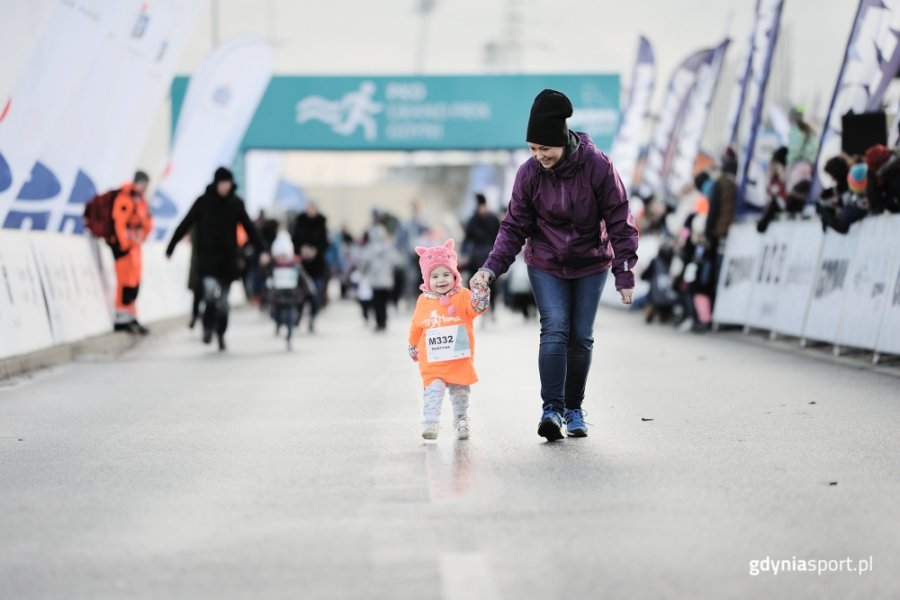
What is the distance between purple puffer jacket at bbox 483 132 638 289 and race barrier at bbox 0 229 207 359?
6693mm

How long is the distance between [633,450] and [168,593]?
376 centimetres

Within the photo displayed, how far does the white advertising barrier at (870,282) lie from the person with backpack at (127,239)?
8.50m

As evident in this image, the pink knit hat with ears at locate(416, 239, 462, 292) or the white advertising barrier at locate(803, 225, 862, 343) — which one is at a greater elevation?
the pink knit hat with ears at locate(416, 239, 462, 292)

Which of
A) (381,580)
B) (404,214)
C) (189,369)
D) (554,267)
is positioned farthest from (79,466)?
(404,214)

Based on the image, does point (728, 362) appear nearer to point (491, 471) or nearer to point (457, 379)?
point (457, 379)

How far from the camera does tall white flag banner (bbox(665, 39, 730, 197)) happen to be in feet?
96.6

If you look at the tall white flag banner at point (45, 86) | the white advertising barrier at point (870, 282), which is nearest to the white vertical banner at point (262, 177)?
the tall white flag banner at point (45, 86)

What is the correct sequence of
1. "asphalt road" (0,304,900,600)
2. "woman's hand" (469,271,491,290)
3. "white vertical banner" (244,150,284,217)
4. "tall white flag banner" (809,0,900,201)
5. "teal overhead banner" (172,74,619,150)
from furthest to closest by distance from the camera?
"white vertical banner" (244,150,284,217), "teal overhead banner" (172,74,619,150), "tall white flag banner" (809,0,900,201), "woman's hand" (469,271,491,290), "asphalt road" (0,304,900,600)

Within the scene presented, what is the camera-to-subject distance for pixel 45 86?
17.1 metres

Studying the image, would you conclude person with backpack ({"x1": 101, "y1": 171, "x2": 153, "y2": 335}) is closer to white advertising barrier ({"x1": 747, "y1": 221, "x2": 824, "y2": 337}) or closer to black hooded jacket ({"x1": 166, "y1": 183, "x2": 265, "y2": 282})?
black hooded jacket ({"x1": 166, "y1": 183, "x2": 265, "y2": 282})

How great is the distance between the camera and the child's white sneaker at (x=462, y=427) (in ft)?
28.2

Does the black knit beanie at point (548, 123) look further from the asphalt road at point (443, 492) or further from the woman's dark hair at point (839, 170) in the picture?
the woman's dark hair at point (839, 170)

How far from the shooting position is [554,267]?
335 inches

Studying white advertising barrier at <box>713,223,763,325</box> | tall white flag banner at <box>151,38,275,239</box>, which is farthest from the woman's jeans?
tall white flag banner at <box>151,38,275,239</box>
